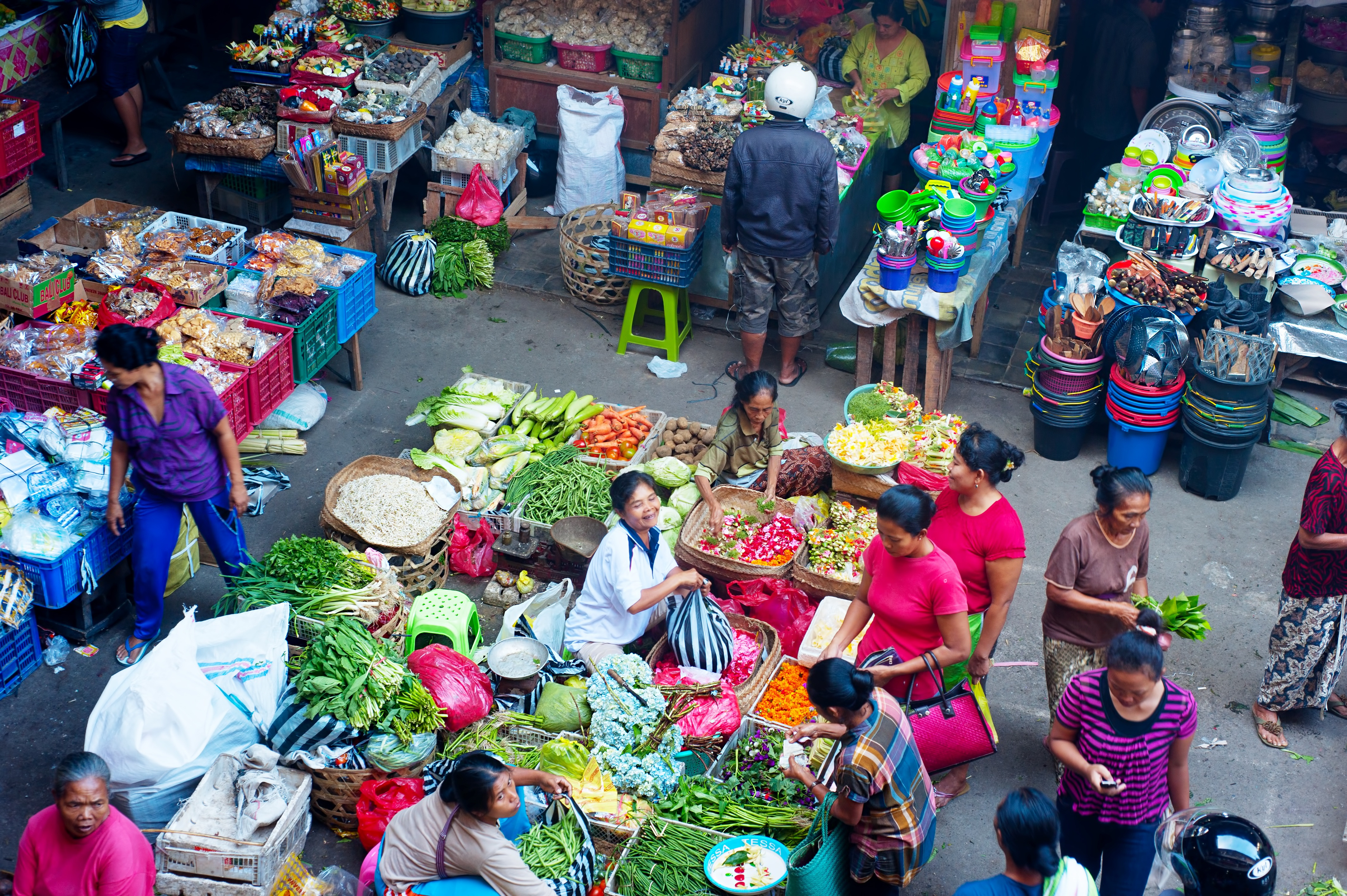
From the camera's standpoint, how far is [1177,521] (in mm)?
7055

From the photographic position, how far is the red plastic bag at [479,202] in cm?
949

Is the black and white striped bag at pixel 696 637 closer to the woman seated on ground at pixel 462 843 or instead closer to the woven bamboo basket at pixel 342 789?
the woven bamboo basket at pixel 342 789

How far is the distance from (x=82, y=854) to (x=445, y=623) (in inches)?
80.2

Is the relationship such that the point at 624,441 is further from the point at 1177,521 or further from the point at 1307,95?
the point at 1307,95

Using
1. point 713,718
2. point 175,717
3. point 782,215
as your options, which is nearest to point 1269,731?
point 713,718

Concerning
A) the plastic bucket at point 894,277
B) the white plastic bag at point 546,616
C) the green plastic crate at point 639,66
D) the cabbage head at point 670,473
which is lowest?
the white plastic bag at point 546,616

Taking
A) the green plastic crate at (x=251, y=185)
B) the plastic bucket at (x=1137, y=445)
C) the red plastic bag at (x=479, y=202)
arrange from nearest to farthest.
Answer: the plastic bucket at (x=1137, y=445), the green plastic crate at (x=251, y=185), the red plastic bag at (x=479, y=202)

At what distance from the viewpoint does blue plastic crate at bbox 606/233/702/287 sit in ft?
26.6

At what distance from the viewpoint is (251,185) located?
9.27 m

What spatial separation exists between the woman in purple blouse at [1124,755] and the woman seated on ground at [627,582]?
1.81 m

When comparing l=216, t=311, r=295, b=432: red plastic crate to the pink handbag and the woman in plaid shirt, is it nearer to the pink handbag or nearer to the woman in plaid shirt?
the pink handbag

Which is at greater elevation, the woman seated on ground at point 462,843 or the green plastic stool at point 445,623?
the woman seated on ground at point 462,843

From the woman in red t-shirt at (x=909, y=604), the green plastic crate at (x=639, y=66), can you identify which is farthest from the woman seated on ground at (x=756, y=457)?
the green plastic crate at (x=639, y=66)

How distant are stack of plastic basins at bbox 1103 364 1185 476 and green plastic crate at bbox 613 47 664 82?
479cm
